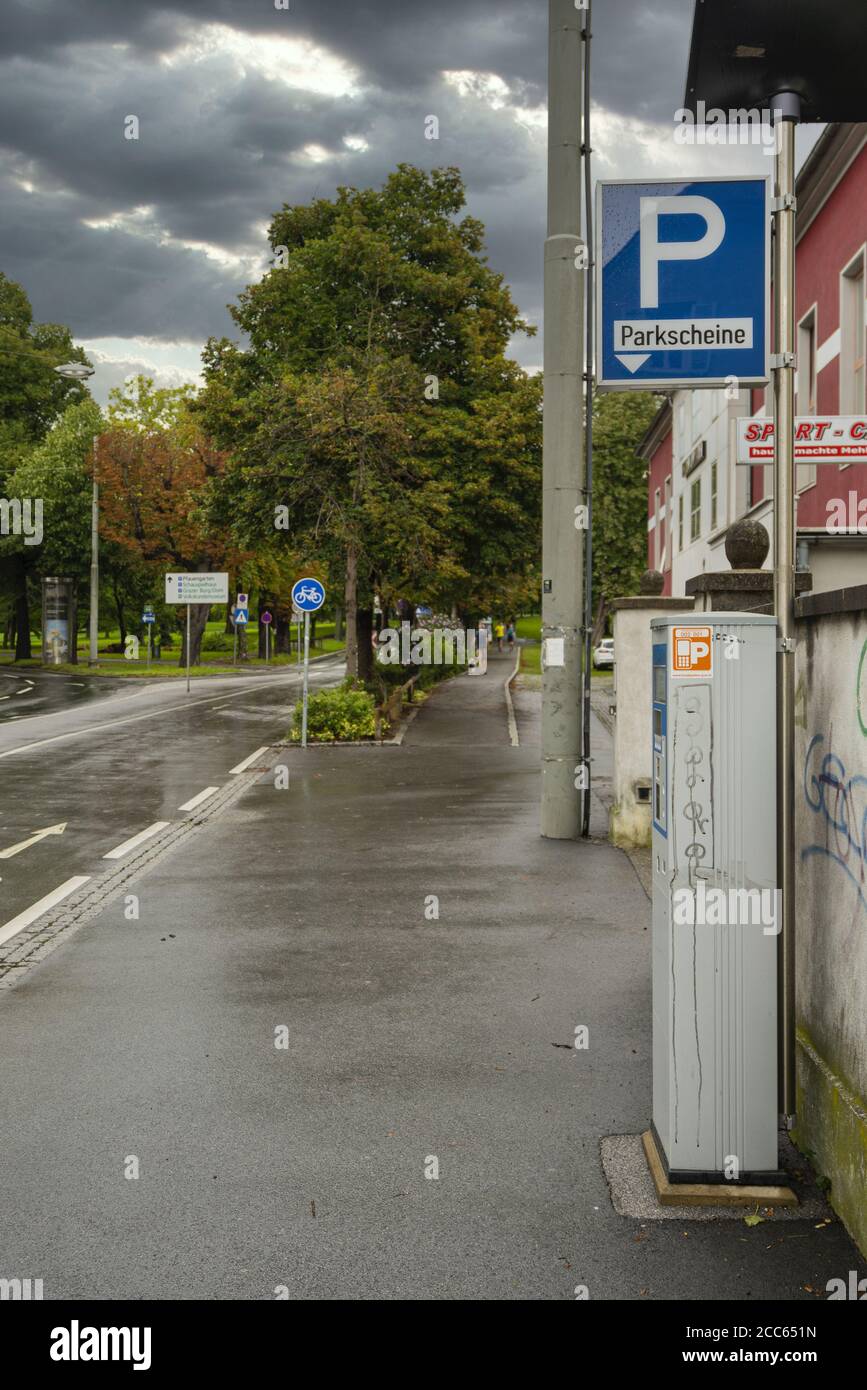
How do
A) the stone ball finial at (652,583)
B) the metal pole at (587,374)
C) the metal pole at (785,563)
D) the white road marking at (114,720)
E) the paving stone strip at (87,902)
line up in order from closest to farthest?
the metal pole at (785,563) < the paving stone strip at (87,902) < the metal pole at (587,374) < the stone ball finial at (652,583) < the white road marking at (114,720)

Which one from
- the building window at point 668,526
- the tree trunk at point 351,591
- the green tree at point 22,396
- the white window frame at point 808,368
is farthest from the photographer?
the green tree at point 22,396

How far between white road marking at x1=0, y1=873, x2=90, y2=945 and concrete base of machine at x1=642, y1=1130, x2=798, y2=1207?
5.00 meters

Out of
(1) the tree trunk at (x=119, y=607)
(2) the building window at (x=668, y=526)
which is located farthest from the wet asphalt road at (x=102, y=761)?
(1) the tree trunk at (x=119, y=607)

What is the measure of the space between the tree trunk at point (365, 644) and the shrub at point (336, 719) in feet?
27.3

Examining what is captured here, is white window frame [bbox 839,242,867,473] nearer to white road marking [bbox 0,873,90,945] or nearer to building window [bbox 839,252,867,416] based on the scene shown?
building window [bbox 839,252,867,416]

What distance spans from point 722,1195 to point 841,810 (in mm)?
1243

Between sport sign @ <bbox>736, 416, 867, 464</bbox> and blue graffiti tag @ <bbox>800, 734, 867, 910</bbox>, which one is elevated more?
sport sign @ <bbox>736, 416, 867, 464</bbox>

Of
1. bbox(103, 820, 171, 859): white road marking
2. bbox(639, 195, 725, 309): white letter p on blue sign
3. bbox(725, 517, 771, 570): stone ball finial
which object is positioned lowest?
bbox(103, 820, 171, 859): white road marking

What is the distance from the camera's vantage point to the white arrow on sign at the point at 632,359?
6.27 meters

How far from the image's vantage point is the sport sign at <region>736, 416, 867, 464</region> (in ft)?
21.3

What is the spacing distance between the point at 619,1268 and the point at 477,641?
173 ft

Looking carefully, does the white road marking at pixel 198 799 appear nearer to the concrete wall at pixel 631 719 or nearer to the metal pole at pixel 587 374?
the metal pole at pixel 587 374

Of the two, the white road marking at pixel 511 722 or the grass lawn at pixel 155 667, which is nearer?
the white road marking at pixel 511 722

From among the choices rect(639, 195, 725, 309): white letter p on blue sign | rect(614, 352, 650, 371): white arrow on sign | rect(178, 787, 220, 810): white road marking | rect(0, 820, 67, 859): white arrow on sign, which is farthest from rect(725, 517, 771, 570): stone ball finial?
rect(178, 787, 220, 810): white road marking
